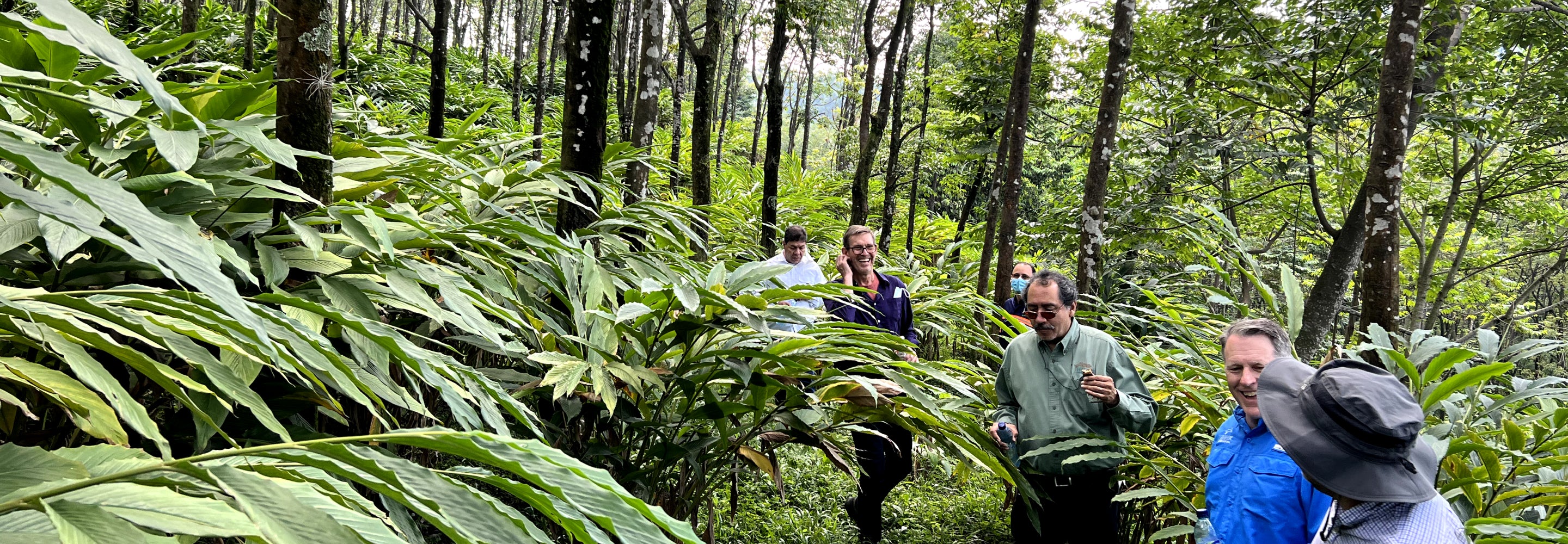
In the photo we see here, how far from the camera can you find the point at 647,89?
588 cm

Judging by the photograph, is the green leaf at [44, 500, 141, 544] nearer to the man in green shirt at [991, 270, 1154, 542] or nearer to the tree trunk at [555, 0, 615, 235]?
the tree trunk at [555, 0, 615, 235]

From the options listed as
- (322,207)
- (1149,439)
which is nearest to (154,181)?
(322,207)

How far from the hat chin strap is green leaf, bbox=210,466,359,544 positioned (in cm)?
171

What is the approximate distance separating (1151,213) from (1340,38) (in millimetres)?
1945

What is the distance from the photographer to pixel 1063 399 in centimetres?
340

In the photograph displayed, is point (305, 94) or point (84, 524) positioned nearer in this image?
point (84, 524)

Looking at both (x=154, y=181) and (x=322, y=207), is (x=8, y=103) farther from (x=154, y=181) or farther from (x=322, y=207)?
(x=322, y=207)

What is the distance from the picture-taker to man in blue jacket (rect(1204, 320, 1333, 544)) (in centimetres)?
227

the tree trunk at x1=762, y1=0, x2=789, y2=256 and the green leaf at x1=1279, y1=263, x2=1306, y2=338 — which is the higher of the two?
the tree trunk at x1=762, y1=0, x2=789, y2=256

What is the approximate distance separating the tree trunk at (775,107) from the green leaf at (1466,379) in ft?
13.5

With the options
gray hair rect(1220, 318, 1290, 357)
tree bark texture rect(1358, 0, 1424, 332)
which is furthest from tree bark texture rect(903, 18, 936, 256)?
gray hair rect(1220, 318, 1290, 357)

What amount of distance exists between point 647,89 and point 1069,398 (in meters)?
3.68

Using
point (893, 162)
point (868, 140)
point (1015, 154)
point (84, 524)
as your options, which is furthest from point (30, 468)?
A: point (893, 162)

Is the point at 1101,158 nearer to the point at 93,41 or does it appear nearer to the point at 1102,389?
the point at 1102,389
